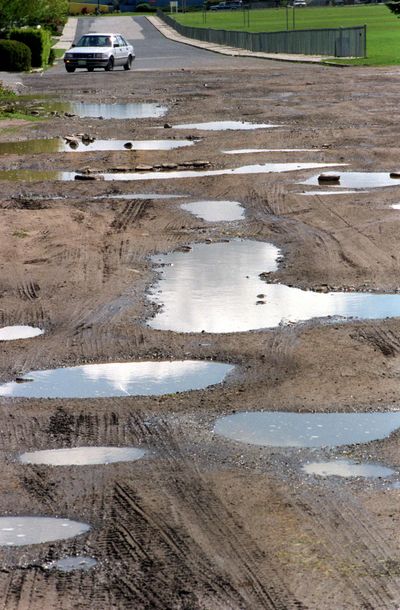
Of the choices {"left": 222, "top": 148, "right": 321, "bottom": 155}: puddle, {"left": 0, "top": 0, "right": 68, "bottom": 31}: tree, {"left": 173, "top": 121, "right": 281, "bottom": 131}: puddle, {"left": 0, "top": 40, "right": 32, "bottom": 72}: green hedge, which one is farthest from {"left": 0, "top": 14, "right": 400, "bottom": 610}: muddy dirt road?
{"left": 0, "top": 0, "right": 68, "bottom": 31}: tree

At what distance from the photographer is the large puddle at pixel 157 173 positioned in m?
21.6

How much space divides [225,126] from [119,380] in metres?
20.0

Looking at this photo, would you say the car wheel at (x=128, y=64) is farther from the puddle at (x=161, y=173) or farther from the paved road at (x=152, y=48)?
the puddle at (x=161, y=173)

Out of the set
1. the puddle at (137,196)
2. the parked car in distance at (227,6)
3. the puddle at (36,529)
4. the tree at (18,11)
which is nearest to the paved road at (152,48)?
the tree at (18,11)

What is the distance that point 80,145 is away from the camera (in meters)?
27.1

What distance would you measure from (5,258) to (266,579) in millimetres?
9076

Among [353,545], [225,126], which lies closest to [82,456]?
[353,545]

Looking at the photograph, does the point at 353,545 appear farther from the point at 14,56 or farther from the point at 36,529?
the point at 14,56

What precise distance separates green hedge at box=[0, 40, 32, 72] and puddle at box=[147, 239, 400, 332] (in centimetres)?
4476

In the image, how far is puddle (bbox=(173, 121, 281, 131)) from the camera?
28977 millimetres

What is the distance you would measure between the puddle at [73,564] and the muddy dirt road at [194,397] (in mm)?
42

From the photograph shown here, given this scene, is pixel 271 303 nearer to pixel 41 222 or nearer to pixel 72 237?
pixel 72 237

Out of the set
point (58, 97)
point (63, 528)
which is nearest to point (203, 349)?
point (63, 528)

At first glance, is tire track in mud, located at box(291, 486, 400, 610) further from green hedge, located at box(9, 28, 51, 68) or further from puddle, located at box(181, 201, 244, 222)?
green hedge, located at box(9, 28, 51, 68)
